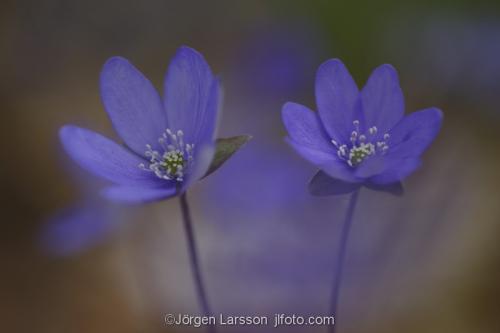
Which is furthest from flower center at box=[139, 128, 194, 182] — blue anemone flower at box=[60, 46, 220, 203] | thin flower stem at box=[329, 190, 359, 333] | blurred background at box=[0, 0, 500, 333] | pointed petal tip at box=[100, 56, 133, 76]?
blurred background at box=[0, 0, 500, 333]

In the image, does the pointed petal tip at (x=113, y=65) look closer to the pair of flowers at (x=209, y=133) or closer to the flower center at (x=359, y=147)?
the pair of flowers at (x=209, y=133)

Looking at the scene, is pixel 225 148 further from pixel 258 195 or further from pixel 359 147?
pixel 258 195

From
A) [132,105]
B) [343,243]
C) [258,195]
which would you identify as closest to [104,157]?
[132,105]

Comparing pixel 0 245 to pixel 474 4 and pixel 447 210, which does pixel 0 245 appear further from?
pixel 474 4

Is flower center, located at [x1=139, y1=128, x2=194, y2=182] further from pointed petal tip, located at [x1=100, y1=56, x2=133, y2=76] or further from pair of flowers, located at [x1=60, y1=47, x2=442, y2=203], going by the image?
pointed petal tip, located at [x1=100, y1=56, x2=133, y2=76]

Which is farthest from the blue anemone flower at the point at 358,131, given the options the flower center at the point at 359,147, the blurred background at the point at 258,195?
the blurred background at the point at 258,195

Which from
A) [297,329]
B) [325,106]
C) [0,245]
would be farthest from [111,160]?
[0,245]

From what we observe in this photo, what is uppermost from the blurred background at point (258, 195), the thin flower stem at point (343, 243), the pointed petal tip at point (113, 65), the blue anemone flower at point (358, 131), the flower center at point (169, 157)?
the pointed petal tip at point (113, 65)
